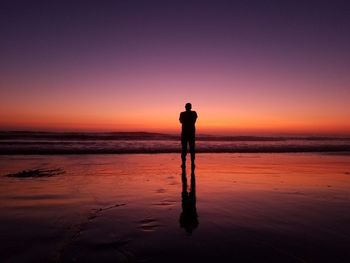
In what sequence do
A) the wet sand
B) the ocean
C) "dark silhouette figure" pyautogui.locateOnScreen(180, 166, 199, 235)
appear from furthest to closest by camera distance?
the ocean → "dark silhouette figure" pyautogui.locateOnScreen(180, 166, 199, 235) → the wet sand

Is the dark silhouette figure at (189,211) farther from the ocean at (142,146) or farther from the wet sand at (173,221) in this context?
the ocean at (142,146)

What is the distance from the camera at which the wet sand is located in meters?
3.28

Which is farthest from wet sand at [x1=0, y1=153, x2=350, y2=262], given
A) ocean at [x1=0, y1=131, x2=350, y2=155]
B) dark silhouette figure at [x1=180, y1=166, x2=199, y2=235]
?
ocean at [x1=0, y1=131, x2=350, y2=155]

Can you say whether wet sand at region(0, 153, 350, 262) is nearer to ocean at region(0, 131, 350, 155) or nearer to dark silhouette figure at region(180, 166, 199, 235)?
dark silhouette figure at region(180, 166, 199, 235)

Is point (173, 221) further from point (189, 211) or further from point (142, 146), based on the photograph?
point (142, 146)

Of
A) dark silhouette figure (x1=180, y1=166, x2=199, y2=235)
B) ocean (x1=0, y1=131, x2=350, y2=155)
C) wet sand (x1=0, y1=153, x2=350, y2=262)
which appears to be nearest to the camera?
wet sand (x1=0, y1=153, x2=350, y2=262)

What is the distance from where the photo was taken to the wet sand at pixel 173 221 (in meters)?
3.28

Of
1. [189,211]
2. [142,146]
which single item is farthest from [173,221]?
[142,146]

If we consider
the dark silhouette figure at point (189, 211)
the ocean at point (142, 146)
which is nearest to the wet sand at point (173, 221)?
the dark silhouette figure at point (189, 211)

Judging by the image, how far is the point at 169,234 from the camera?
391cm

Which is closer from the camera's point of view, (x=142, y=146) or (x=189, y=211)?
(x=189, y=211)

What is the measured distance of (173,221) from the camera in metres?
4.53

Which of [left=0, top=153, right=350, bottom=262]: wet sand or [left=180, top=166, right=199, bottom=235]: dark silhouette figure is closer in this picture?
[left=0, top=153, right=350, bottom=262]: wet sand

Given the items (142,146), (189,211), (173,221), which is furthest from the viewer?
(142,146)
